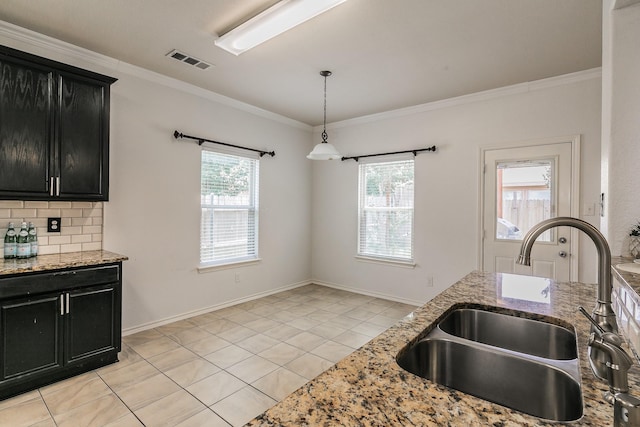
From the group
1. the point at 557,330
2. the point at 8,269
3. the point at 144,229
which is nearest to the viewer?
the point at 557,330

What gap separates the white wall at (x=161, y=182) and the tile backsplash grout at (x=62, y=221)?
102mm

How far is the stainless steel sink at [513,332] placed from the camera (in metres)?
1.33

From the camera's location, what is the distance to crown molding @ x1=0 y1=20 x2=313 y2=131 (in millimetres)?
2689

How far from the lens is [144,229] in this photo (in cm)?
353

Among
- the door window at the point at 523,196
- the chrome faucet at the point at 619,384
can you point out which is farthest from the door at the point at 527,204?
the chrome faucet at the point at 619,384

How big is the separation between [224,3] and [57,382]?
3.12 metres

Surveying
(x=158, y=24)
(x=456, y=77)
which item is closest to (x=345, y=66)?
(x=456, y=77)

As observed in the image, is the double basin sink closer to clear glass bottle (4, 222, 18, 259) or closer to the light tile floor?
the light tile floor

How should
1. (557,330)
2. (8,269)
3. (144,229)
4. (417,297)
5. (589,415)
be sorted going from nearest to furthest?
(589,415), (557,330), (8,269), (144,229), (417,297)

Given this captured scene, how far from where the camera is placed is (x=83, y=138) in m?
2.80

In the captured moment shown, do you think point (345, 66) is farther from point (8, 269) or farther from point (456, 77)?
point (8, 269)

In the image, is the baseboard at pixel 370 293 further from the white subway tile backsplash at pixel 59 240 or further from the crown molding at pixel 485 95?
the white subway tile backsplash at pixel 59 240

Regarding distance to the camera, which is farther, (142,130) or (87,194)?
(142,130)

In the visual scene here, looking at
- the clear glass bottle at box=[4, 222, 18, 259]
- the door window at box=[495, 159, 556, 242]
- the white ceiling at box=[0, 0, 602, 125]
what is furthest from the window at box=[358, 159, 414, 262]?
the clear glass bottle at box=[4, 222, 18, 259]
